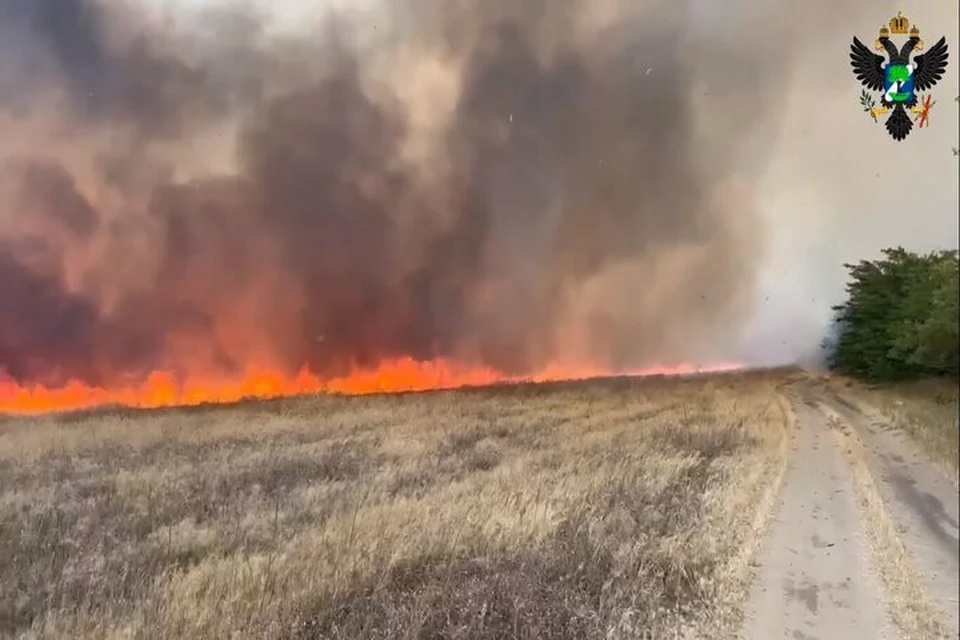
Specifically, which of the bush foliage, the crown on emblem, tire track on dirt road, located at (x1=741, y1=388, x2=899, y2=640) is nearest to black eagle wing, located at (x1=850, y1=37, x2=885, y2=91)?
the crown on emblem

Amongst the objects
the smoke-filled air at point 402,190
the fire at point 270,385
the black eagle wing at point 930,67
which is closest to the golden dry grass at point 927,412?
the smoke-filled air at point 402,190

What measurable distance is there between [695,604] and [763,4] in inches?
101

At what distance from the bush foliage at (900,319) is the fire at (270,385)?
0.53 meters

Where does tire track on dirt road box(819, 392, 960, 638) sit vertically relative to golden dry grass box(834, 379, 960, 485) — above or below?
below

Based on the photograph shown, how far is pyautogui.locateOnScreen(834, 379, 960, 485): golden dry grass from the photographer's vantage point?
9.24 ft

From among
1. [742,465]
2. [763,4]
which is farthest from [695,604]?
[763,4]

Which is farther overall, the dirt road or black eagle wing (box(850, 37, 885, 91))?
black eagle wing (box(850, 37, 885, 91))

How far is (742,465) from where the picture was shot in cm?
329

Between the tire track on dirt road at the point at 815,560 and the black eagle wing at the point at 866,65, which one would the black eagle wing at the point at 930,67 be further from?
the tire track on dirt road at the point at 815,560

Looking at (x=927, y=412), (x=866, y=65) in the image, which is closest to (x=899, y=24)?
(x=866, y=65)

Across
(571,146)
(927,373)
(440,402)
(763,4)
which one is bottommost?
(440,402)

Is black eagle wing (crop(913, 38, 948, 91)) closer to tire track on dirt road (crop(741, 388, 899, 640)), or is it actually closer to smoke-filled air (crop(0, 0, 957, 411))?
smoke-filled air (crop(0, 0, 957, 411))

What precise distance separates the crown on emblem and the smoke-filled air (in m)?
0.09

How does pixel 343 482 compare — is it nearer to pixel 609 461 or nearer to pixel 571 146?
pixel 609 461
